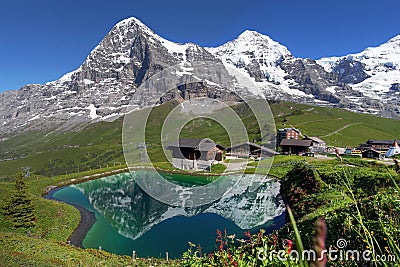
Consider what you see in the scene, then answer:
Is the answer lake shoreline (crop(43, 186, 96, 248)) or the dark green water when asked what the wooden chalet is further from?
lake shoreline (crop(43, 186, 96, 248))

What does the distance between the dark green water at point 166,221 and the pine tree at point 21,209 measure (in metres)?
5.27

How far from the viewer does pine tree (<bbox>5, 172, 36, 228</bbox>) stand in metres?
21.9

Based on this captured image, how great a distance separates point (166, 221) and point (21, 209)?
40.6 feet

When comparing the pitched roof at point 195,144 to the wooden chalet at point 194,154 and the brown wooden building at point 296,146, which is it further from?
the brown wooden building at point 296,146

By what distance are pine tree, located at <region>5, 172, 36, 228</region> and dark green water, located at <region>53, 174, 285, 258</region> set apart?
207 inches

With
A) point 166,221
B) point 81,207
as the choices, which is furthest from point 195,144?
point 166,221

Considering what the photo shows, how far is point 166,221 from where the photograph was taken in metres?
23.0

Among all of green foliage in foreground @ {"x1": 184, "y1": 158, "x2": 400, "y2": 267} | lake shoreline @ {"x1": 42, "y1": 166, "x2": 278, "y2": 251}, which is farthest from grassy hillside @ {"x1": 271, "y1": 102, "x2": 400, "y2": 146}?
green foliage in foreground @ {"x1": 184, "y1": 158, "x2": 400, "y2": 267}

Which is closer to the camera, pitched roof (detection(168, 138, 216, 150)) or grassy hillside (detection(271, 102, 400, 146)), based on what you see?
pitched roof (detection(168, 138, 216, 150))

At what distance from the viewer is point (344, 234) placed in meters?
5.56

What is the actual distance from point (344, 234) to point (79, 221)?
2526cm

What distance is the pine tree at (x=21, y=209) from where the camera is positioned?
21.9m

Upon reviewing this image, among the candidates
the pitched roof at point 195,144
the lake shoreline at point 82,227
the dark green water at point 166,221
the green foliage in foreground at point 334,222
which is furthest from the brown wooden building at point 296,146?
the lake shoreline at point 82,227

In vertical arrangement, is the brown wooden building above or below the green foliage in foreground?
above
